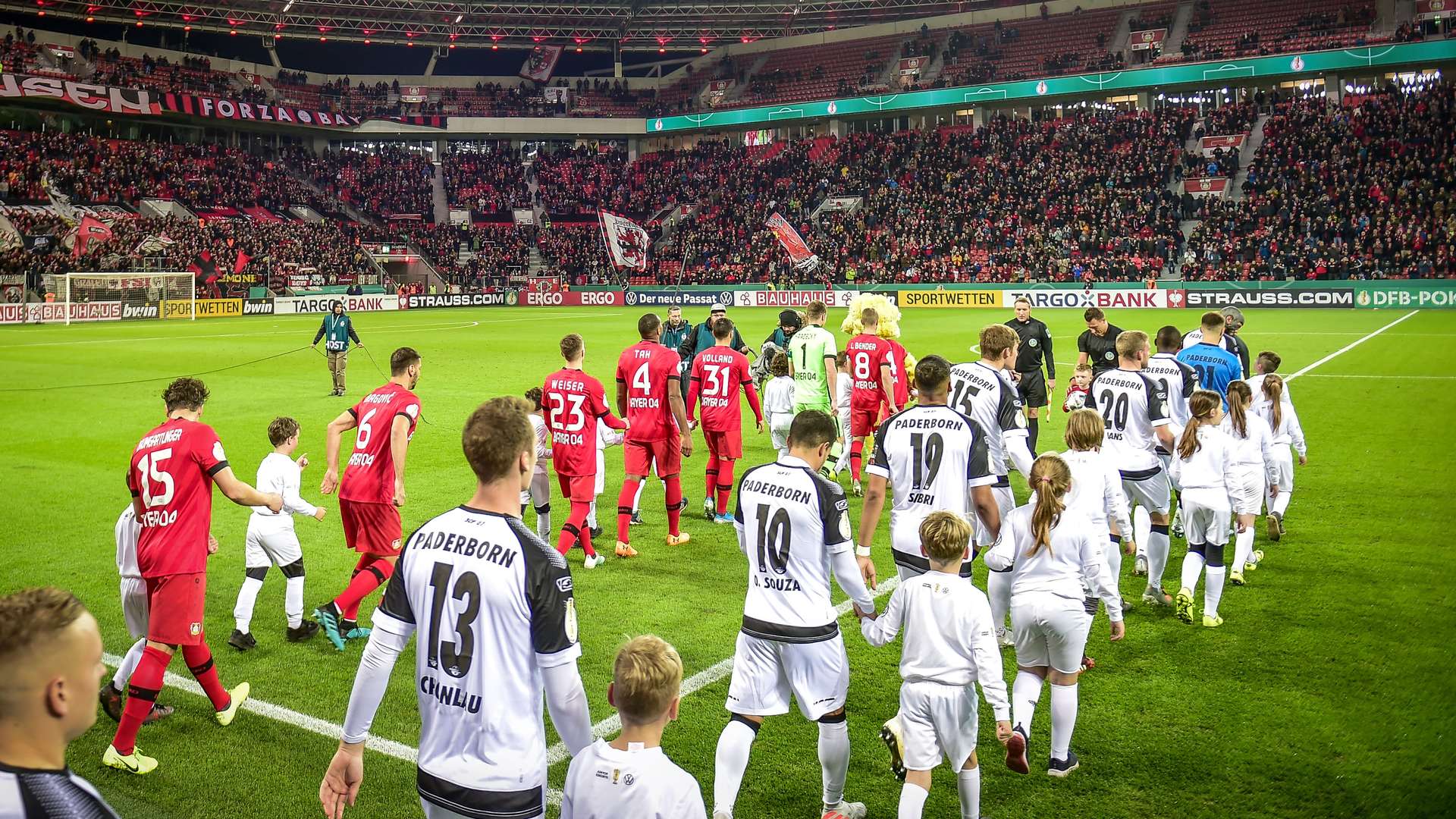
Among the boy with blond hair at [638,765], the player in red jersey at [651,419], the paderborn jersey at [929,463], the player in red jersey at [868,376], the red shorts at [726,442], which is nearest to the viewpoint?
the boy with blond hair at [638,765]

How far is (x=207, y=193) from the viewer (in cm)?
6316

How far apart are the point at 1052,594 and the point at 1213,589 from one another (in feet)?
10.7

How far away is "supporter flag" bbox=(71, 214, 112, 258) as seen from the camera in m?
52.4

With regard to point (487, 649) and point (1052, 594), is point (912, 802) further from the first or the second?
point (487, 649)

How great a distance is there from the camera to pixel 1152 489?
872cm

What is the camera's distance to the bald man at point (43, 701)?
2.34m

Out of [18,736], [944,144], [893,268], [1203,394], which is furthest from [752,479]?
[944,144]

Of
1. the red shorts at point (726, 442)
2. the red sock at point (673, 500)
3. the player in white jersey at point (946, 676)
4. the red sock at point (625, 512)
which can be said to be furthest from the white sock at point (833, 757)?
the red shorts at point (726, 442)

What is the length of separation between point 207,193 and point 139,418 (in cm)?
5072

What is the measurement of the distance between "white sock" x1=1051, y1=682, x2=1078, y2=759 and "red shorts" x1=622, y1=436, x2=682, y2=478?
5643 mm

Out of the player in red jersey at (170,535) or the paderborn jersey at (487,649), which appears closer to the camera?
the paderborn jersey at (487,649)

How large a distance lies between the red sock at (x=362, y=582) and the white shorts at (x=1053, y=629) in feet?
15.9

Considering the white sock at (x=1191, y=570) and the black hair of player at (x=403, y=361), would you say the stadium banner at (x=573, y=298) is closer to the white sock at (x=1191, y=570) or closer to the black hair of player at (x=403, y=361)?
the black hair of player at (x=403, y=361)

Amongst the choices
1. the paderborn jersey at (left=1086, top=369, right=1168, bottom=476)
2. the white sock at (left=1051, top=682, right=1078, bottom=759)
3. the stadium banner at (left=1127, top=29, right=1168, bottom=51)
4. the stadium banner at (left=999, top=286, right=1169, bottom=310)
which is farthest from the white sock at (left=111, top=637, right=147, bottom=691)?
the stadium banner at (left=1127, top=29, right=1168, bottom=51)
